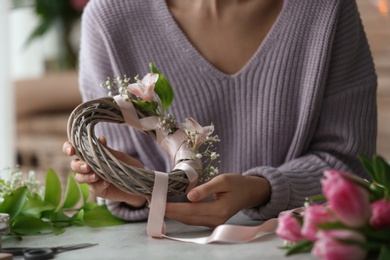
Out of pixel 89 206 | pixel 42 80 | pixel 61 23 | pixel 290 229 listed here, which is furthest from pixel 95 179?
pixel 61 23

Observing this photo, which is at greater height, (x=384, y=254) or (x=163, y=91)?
(x=163, y=91)

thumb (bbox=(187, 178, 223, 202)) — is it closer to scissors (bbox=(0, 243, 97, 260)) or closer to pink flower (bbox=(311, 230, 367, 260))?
scissors (bbox=(0, 243, 97, 260))

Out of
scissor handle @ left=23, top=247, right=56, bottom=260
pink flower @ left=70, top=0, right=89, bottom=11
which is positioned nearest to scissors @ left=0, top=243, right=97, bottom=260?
scissor handle @ left=23, top=247, right=56, bottom=260

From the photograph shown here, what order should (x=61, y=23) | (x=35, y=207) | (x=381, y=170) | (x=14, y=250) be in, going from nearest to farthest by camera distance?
(x=381, y=170)
(x=14, y=250)
(x=35, y=207)
(x=61, y=23)

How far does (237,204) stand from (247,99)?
355mm

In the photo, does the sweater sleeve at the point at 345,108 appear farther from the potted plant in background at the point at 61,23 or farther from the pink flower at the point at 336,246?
the potted plant in background at the point at 61,23

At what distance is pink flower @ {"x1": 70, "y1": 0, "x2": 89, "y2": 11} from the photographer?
3916 millimetres

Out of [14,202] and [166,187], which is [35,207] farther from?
[166,187]

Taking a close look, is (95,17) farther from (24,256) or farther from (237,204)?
(24,256)

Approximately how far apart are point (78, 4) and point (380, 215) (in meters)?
3.15

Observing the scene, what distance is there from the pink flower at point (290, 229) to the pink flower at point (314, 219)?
3 centimetres

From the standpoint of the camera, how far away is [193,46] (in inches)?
65.1

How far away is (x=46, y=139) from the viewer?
3.83 meters

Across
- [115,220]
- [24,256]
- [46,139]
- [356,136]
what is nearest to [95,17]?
[115,220]
